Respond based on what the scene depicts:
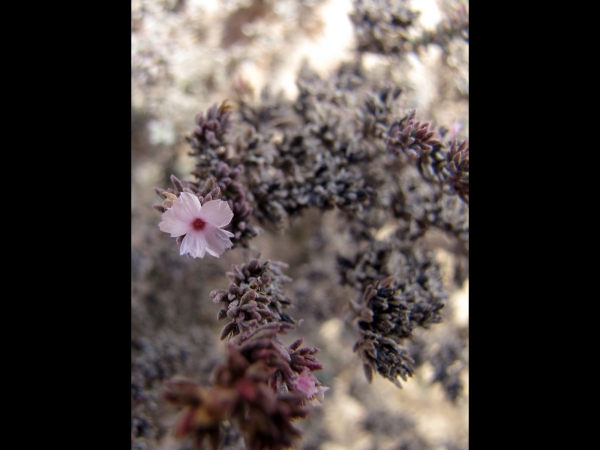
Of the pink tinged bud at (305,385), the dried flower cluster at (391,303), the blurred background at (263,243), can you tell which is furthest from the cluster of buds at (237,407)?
the blurred background at (263,243)

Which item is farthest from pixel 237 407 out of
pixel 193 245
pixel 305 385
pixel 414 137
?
pixel 414 137

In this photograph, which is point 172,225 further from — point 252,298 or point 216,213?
point 252,298

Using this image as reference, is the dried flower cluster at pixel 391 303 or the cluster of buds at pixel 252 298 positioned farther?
the dried flower cluster at pixel 391 303

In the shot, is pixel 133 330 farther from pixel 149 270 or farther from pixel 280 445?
pixel 280 445

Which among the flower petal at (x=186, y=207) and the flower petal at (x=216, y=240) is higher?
the flower petal at (x=186, y=207)

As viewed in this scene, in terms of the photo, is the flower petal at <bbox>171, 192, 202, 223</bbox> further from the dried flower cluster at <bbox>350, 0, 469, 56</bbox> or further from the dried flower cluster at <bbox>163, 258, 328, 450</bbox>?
the dried flower cluster at <bbox>350, 0, 469, 56</bbox>

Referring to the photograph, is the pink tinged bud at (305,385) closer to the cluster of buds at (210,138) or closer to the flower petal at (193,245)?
the flower petal at (193,245)
